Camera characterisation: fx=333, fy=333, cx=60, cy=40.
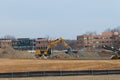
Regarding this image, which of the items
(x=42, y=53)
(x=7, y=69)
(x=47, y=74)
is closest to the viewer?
(x=47, y=74)

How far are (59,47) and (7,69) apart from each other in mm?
143938

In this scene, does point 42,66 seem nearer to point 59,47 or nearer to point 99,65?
point 99,65

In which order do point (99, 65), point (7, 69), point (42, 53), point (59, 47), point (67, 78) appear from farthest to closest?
1. point (59, 47)
2. point (42, 53)
3. point (99, 65)
4. point (7, 69)
5. point (67, 78)

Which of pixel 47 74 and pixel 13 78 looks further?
pixel 47 74

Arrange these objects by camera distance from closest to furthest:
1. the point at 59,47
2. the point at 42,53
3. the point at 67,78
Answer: the point at 67,78, the point at 42,53, the point at 59,47

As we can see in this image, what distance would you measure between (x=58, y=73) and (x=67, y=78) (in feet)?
9.55

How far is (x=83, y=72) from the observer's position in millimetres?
37094

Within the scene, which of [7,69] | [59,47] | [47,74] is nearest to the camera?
[47,74]

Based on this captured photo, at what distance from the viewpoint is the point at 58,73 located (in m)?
36.7

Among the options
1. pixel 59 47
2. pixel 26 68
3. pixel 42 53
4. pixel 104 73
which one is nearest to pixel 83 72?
pixel 104 73

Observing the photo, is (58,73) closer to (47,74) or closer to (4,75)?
(47,74)

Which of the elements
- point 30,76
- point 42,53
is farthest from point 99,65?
point 42,53

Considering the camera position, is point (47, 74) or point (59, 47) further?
point (59, 47)

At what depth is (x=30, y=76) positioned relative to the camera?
35.8 m
